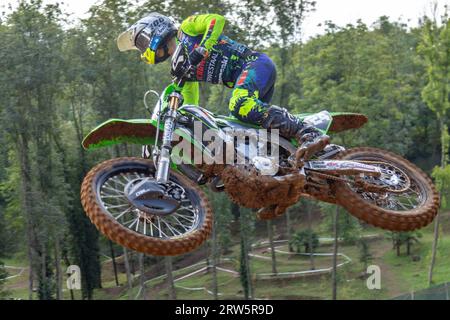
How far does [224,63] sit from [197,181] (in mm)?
1539

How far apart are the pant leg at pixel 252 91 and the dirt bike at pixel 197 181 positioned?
0.74ft

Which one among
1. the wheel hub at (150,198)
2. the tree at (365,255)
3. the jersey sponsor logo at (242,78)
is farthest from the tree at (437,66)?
the wheel hub at (150,198)


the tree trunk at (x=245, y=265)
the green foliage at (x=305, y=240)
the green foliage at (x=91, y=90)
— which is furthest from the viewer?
the green foliage at (x=305, y=240)

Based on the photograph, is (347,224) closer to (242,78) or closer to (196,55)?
(242,78)

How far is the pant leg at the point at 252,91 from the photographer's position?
9242 mm

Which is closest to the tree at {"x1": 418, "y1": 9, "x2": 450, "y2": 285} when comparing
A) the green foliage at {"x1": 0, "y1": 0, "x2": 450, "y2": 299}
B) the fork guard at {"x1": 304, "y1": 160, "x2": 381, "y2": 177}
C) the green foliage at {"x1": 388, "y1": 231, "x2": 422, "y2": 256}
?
the green foliage at {"x1": 0, "y1": 0, "x2": 450, "y2": 299}

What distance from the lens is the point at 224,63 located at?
9398 millimetres

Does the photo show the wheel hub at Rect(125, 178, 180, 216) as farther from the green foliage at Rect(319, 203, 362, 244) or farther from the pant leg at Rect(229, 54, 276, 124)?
the green foliage at Rect(319, 203, 362, 244)

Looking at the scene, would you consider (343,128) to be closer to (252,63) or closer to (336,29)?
(252,63)

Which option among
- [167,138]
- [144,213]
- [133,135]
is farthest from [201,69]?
[144,213]

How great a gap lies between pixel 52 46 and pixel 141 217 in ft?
90.3

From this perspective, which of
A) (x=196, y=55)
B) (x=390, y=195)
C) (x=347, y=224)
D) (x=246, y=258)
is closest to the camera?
(x=196, y=55)

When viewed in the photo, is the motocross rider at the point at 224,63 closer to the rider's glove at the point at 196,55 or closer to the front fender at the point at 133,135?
the rider's glove at the point at 196,55

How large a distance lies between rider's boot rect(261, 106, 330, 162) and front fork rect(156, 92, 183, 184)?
1.17 meters
